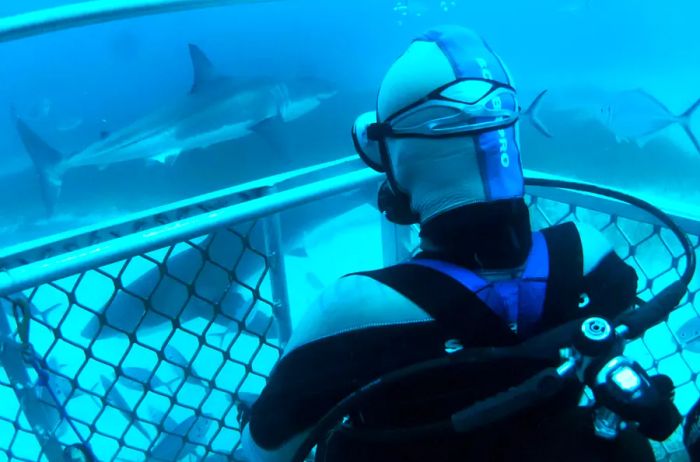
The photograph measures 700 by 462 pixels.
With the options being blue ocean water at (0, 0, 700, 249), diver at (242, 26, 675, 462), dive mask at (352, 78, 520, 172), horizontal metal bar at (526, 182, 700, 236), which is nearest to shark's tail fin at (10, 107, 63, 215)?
blue ocean water at (0, 0, 700, 249)

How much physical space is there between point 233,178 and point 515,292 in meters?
6.50

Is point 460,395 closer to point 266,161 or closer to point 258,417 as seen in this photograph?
point 258,417

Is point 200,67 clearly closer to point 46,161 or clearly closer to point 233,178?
point 233,178

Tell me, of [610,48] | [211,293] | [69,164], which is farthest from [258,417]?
[610,48]

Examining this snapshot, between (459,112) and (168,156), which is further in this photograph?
(168,156)

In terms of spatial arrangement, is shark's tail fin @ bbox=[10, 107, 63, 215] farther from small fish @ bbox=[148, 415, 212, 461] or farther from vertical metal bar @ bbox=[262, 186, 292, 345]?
vertical metal bar @ bbox=[262, 186, 292, 345]

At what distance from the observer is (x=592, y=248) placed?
0.91 meters

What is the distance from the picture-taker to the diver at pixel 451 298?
2.47 ft

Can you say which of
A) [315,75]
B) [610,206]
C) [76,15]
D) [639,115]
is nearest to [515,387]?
[610,206]

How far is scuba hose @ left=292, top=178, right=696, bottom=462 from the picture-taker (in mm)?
668

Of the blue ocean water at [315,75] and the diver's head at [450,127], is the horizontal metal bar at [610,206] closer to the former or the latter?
the diver's head at [450,127]

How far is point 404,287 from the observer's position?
0.79 m

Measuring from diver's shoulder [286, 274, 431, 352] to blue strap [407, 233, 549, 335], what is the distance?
78 millimetres

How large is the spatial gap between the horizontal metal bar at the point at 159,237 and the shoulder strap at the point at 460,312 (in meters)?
0.64
